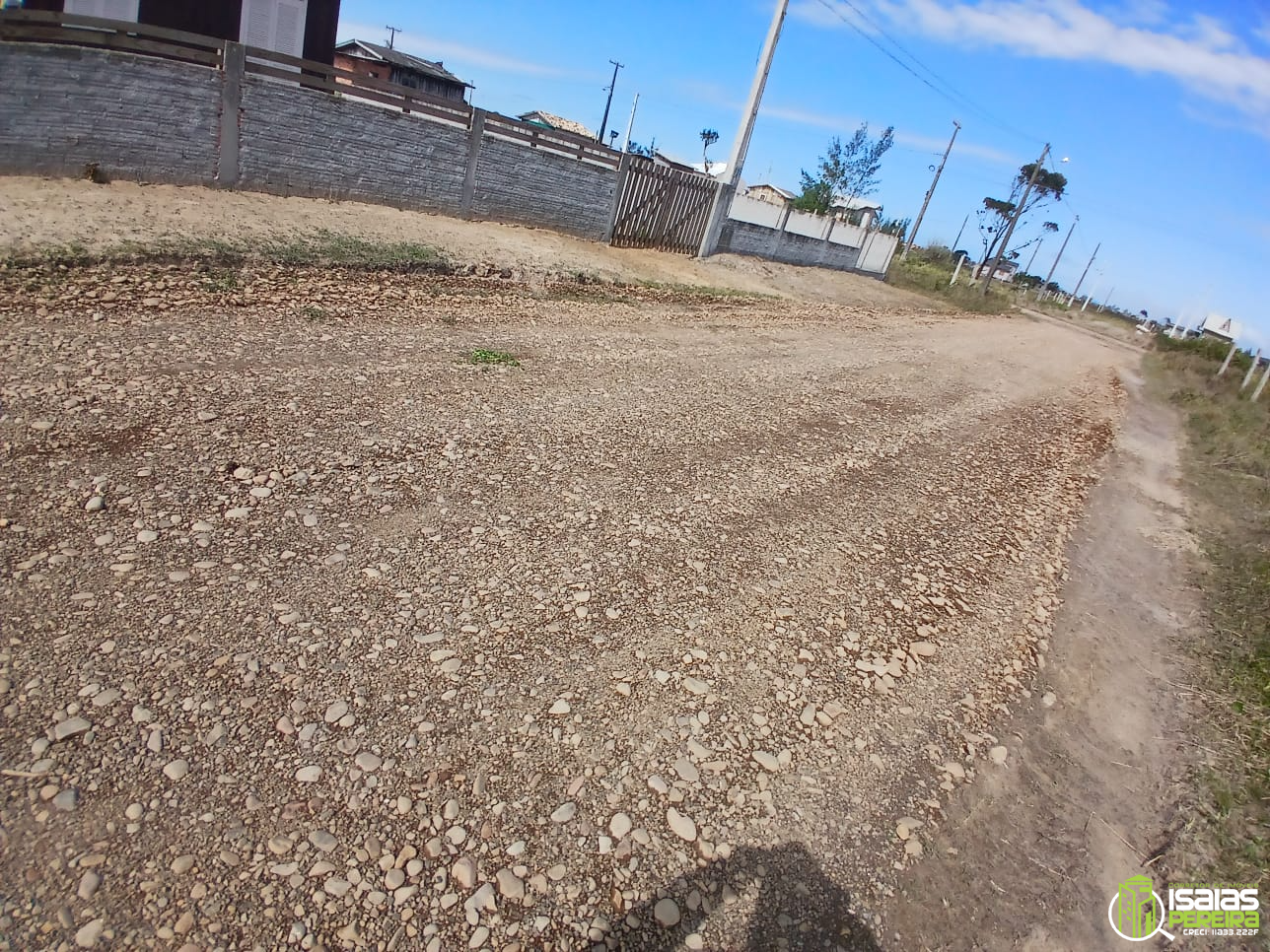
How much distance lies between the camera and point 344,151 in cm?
1048

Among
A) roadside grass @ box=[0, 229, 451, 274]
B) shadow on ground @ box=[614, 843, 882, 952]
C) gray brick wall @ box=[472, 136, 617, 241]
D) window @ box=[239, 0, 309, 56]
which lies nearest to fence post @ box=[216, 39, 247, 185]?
roadside grass @ box=[0, 229, 451, 274]

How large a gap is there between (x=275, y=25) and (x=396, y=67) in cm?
1861

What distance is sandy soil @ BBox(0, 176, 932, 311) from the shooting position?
21.6 ft

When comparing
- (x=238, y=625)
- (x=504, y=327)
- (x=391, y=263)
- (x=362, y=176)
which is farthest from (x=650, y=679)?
(x=362, y=176)

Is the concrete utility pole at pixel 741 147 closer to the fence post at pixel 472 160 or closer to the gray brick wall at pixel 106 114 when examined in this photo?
the fence post at pixel 472 160

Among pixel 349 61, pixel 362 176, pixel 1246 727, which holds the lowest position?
pixel 1246 727

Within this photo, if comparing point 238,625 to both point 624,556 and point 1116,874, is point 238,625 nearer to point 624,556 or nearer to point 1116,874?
point 624,556

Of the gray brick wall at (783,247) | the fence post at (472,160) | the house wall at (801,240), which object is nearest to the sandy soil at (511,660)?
the fence post at (472,160)

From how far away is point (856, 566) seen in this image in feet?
13.5

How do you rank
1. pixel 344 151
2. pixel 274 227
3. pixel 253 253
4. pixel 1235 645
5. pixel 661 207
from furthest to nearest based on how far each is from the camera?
pixel 661 207 < pixel 344 151 < pixel 274 227 < pixel 253 253 < pixel 1235 645

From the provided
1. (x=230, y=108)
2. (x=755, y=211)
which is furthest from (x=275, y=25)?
(x=755, y=211)

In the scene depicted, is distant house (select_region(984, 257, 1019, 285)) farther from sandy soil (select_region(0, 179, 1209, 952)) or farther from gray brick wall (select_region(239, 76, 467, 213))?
sandy soil (select_region(0, 179, 1209, 952))

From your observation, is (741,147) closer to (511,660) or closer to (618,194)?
(618,194)

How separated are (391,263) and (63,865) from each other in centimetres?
778
